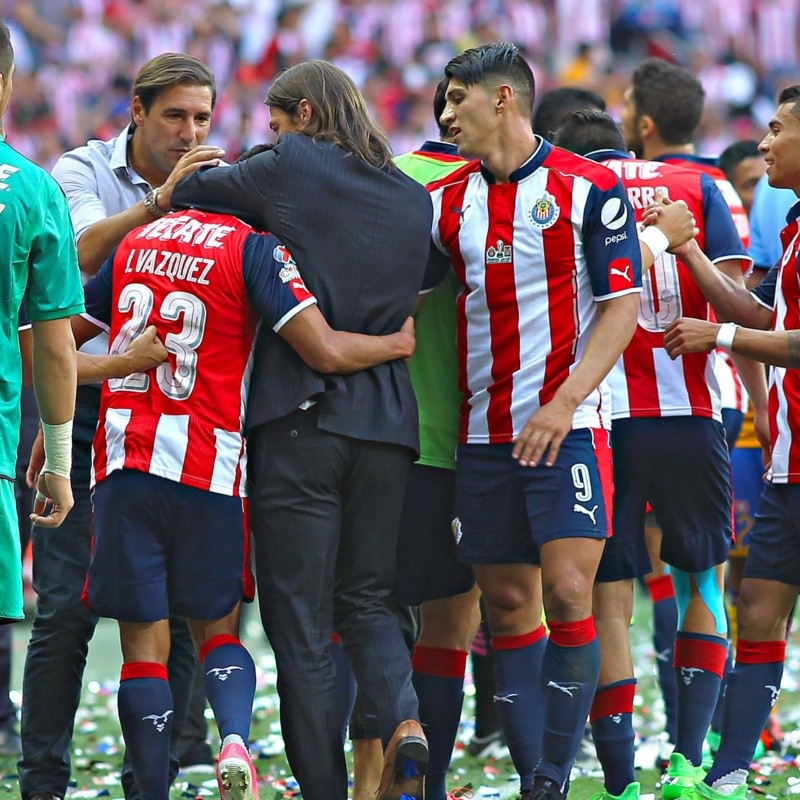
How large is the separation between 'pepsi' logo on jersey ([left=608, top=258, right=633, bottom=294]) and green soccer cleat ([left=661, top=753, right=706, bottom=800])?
174 centimetres

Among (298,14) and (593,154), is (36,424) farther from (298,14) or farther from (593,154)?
(298,14)

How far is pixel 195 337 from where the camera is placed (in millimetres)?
4309

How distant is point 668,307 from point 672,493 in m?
0.71

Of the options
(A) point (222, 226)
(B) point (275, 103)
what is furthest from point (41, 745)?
(B) point (275, 103)

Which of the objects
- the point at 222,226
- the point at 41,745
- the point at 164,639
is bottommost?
the point at 41,745

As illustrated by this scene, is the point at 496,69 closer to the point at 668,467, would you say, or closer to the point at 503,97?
the point at 503,97

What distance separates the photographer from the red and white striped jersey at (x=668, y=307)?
518 centimetres

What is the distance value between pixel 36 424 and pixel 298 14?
39.1 feet

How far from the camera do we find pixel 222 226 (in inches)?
171

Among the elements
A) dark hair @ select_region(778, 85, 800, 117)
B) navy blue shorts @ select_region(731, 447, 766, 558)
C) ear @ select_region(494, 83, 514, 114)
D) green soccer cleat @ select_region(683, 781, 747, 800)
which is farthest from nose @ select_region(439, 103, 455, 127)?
navy blue shorts @ select_region(731, 447, 766, 558)

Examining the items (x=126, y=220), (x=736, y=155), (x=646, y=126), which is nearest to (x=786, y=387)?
(x=646, y=126)

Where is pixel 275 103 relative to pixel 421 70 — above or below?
below

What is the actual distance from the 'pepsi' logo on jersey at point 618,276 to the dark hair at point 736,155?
331cm

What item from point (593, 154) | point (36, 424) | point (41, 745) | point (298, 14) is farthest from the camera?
point (298, 14)
